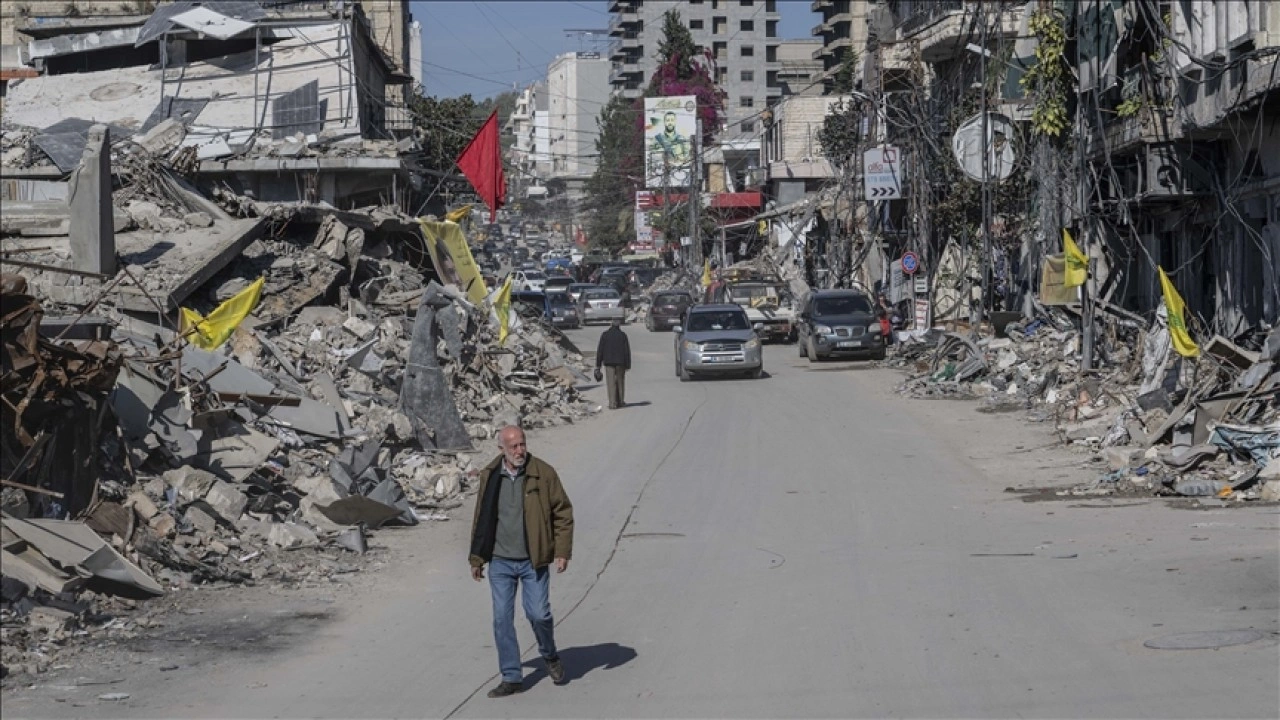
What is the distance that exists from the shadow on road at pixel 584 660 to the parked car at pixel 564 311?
46900mm

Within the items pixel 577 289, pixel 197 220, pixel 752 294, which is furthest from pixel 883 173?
pixel 197 220

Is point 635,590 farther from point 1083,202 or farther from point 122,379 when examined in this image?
point 1083,202

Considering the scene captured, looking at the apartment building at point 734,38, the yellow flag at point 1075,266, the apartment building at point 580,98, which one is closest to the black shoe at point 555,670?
the yellow flag at point 1075,266

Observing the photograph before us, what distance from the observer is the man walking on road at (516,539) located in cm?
841

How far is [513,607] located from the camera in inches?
331

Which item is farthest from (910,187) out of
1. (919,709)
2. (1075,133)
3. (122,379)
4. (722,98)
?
(722,98)

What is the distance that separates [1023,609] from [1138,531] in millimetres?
3616

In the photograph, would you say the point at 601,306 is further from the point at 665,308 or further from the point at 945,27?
the point at 945,27

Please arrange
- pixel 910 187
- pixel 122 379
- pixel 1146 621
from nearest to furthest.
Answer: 1. pixel 1146 621
2. pixel 122 379
3. pixel 910 187

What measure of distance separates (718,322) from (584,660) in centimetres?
2582

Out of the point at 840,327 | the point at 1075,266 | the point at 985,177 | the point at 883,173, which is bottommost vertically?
the point at 840,327

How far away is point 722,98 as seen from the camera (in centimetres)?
11100

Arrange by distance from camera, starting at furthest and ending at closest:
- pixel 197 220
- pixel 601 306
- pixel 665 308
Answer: pixel 601 306, pixel 665 308, pixel 197 220

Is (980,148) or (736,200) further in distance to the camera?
(736,200)
